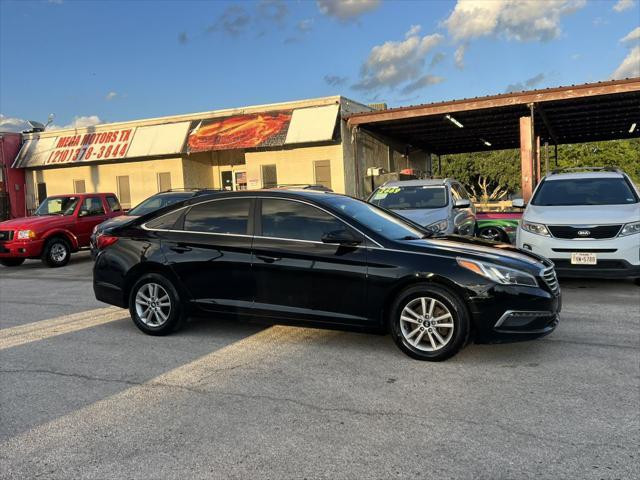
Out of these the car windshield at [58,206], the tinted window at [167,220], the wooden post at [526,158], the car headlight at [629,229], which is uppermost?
the wooden post at [526,158]

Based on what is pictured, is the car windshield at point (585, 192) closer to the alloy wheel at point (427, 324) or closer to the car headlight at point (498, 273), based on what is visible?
the car headlight at point (498, 273)

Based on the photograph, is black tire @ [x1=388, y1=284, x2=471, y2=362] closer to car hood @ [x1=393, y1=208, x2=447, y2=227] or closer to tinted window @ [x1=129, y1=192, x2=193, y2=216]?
car hood @ [x1=393, y1=208, x2=447, y2=227]

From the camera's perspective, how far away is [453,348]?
4.69m

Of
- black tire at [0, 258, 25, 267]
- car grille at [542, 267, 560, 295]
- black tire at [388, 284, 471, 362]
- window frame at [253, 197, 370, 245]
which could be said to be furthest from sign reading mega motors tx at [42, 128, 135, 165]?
car grille at [542, 267, 560, 295]

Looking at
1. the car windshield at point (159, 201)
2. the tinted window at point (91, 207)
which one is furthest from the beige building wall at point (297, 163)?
the car windshield at point (159, 201)

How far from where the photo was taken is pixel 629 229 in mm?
7594

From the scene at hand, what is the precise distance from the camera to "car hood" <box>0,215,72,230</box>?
40.8 ft

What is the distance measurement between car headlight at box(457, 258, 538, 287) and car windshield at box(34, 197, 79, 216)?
37.4 feet

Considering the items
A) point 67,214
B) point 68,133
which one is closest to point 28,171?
point 68,133

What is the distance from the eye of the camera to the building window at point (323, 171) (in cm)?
2088

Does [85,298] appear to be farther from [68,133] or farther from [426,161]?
[426,161]

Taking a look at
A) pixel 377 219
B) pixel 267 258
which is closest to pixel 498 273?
pixel 377 219

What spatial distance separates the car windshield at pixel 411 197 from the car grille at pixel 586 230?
105 inches

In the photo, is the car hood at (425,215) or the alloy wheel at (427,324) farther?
the car hood at (425,215)
